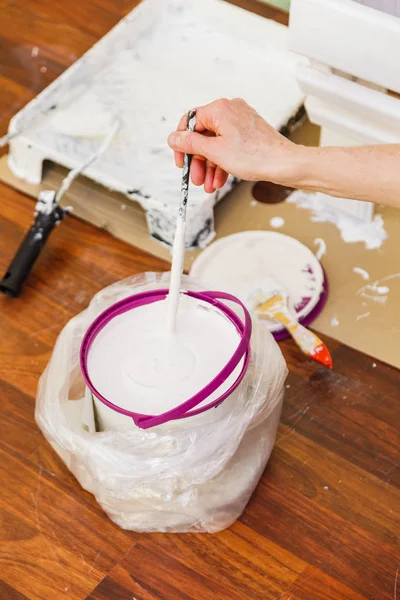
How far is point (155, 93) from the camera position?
150cm

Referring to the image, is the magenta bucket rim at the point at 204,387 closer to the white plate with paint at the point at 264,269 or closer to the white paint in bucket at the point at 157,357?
the white paint in bucket at the point at 157,357

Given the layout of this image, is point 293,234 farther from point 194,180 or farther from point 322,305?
point 194,180

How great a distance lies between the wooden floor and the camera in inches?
39.8

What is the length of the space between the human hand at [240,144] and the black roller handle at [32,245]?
40cm

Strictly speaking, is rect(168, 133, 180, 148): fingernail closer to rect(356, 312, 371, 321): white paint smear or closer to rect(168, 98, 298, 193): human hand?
rect(168, 98, 298, 193): human hand

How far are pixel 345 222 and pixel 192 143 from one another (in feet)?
1.67

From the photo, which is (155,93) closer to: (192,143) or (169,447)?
(192,143)

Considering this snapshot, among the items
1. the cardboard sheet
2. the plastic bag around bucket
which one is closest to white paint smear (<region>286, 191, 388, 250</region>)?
the cardboard sheet

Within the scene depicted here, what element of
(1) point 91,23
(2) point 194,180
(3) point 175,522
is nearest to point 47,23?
(1) point 91,23

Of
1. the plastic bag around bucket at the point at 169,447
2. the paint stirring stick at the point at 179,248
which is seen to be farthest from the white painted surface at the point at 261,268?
the paint stirring stick at the point at 179,248

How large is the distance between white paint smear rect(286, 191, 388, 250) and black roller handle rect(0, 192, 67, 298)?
395 millimetres

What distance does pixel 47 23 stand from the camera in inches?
67.4

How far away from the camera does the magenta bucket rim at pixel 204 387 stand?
34.9 inches

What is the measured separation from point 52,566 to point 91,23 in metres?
1.12
